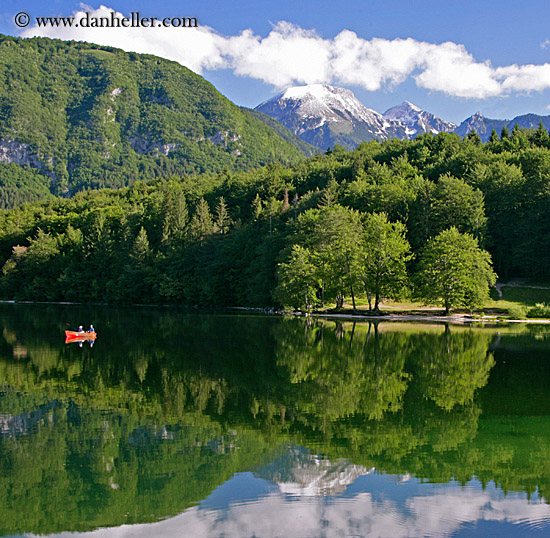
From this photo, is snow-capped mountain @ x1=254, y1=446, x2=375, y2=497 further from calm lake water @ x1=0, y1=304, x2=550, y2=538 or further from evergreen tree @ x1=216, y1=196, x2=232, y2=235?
evergreen tree @ x1=216, y1=196, x2=232, y2=235

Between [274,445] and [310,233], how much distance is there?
62244 millimetres

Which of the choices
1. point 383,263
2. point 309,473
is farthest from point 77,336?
point 383,263

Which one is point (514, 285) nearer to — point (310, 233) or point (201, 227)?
point (310, 233)

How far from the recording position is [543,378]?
26828mm

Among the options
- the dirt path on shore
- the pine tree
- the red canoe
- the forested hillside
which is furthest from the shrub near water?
the pine tree

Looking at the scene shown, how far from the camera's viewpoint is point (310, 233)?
77500mm

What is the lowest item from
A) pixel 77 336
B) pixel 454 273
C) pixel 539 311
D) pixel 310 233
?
pixel 77 336

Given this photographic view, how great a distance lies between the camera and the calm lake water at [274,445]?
11758mm

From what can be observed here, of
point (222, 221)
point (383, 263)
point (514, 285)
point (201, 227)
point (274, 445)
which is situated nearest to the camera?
point (274, 445)

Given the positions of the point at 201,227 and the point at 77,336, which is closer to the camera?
the point at 77,336

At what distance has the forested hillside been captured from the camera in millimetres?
70125

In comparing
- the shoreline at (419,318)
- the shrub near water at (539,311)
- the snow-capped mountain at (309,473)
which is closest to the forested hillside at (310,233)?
the shoreline at (419,318)

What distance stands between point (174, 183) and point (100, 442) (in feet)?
423

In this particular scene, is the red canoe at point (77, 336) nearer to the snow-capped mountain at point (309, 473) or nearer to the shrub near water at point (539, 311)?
the snow-capped mountain at point (309, 473)
